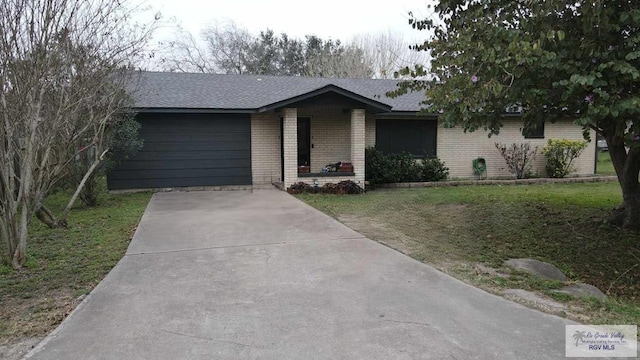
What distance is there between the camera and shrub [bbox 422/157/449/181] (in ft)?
45.5

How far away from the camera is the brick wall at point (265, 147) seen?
43.8 ft

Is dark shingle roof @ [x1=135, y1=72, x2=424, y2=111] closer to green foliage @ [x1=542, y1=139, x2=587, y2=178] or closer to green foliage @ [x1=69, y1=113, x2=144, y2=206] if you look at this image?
green foliage @ [x1=69, y1=113, x2=144, y2=206]

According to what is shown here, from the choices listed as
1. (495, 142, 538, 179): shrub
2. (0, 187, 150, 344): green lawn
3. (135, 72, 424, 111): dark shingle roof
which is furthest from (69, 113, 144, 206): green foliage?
(495, 142, 538, 179): shrub

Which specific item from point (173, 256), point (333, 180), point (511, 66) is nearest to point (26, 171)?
point (173, 256)

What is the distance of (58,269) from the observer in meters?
4.90

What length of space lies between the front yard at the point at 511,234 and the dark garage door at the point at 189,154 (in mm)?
3377

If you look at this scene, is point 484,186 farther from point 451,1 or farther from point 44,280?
point 44,280

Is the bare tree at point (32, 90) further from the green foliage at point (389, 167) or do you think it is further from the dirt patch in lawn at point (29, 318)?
the green foliage at point (389, 167)

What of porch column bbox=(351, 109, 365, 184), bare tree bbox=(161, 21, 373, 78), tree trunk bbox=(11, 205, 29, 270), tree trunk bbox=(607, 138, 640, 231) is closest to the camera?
tree trunk bbox=(11, 205, 29, 270)

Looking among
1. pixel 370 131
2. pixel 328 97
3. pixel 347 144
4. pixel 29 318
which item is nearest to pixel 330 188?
pixel 328 97

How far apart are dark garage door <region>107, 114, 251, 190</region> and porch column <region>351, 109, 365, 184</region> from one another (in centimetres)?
345

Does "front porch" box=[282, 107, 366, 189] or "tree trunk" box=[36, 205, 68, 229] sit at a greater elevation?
"front porch" box=[282, 107, 366, 189]

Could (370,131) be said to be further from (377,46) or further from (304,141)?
(377,46)

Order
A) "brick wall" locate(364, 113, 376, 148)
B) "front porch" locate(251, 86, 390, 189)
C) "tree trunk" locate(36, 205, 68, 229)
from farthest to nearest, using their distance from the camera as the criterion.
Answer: "brick wall" locate(364, 113, 376, 148), "front porch" locate(251, 86, 390, 189), "tree trunk" locate(36, 205, 68, 229)
